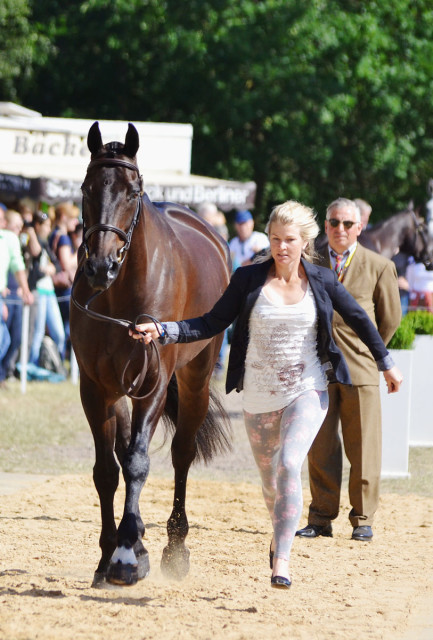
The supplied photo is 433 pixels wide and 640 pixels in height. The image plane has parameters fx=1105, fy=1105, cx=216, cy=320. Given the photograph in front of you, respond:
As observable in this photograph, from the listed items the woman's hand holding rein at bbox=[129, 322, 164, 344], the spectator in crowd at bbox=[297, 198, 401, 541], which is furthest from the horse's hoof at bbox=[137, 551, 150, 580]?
the spectator in crowd at bbox=[297, 198, 401, 541]

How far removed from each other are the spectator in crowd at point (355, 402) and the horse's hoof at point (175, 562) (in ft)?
4.50

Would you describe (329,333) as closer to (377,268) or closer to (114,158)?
(114,158)

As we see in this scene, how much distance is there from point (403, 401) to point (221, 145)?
23.7 m

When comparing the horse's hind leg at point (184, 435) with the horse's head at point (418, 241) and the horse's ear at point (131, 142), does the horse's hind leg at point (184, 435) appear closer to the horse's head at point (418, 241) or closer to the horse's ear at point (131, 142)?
the horse's ear at point (131, 142)

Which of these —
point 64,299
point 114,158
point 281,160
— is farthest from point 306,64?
point 114,158

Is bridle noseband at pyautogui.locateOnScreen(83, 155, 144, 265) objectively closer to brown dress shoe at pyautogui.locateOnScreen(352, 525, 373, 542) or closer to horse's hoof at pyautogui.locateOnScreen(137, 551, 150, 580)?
horse's hoof at pyautogui.locateOnScreen(137, 551, 150, 580)

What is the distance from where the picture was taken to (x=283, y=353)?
5.41 meters

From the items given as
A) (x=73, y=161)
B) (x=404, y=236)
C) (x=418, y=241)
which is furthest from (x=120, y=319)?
(x=73, y=161)

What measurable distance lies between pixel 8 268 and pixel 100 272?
882 cm

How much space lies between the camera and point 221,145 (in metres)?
32.3

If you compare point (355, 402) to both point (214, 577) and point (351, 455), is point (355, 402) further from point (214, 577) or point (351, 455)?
point (214, 577)

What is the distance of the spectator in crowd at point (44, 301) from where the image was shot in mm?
14641

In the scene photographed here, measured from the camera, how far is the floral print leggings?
520cm

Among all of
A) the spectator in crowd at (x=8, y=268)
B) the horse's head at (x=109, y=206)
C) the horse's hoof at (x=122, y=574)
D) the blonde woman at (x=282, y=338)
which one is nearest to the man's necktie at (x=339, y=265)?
the blonde woman at (x=282, y=338)
